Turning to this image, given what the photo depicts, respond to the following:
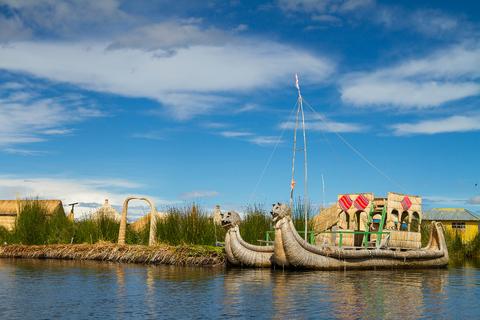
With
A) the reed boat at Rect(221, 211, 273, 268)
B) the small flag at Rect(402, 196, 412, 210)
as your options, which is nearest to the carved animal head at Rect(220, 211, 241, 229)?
the reed boat at Rect(221, 211, 273, 268)

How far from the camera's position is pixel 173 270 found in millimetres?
23891

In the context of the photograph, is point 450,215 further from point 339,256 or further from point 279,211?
point 279,211

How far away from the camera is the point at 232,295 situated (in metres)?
15.7

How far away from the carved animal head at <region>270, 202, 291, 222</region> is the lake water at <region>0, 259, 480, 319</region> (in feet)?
6.78

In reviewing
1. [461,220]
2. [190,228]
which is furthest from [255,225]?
[461,220]

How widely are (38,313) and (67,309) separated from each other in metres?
0.76

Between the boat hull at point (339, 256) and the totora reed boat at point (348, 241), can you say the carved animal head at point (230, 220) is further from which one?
the boat hull at point (339, 256)

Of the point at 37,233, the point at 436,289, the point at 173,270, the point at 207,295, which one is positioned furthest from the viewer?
the point at 37,233

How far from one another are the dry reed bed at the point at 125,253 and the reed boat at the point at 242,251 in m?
1.54

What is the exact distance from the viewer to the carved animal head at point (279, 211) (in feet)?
72.8

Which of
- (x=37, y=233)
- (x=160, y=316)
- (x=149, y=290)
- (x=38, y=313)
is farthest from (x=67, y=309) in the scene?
(x=37, y=233)

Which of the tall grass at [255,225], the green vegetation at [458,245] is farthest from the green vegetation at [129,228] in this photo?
the green vegetation at [458,245]

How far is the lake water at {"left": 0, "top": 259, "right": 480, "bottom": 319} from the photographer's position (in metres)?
13.0

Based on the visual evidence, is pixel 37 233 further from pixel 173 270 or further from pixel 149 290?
pixel 149 290
